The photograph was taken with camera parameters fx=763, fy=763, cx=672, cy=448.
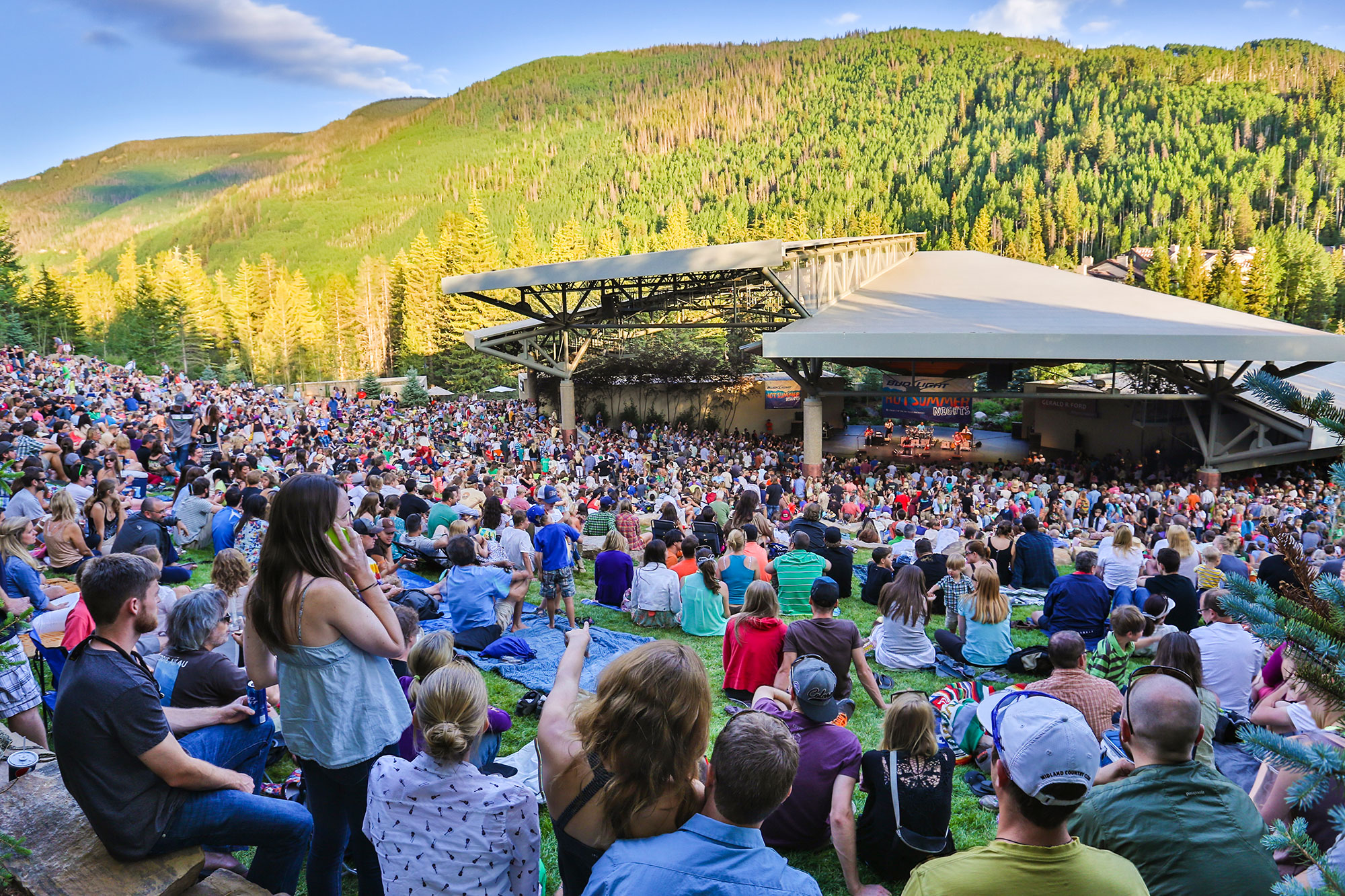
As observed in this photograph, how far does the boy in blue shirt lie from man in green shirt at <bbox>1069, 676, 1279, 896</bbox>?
519 cm

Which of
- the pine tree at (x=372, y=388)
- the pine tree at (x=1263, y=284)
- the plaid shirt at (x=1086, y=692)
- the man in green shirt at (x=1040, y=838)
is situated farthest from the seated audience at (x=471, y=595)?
the pine tree at (x=1263, y=284)

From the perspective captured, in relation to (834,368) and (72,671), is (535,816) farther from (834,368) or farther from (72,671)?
(834,368)

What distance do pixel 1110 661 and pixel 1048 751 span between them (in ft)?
12.6

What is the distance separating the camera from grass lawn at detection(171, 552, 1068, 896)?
3467 millimetres

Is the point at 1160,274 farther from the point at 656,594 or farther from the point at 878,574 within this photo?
the point at 656,594

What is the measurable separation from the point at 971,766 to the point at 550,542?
13.1ft

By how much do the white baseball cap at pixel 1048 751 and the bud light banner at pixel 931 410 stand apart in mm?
22950

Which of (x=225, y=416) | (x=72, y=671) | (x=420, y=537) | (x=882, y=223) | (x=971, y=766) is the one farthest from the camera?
(x=882, y=223)

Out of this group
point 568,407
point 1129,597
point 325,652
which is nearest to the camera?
point 325,652

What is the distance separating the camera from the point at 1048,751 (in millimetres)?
1733

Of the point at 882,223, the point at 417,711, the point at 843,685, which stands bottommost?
the point at 843,685

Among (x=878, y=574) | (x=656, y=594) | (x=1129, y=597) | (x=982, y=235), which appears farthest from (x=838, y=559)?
(x=982, y=235)

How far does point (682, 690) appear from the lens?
1899mm

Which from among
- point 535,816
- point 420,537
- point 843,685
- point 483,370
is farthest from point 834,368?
point 535,816
